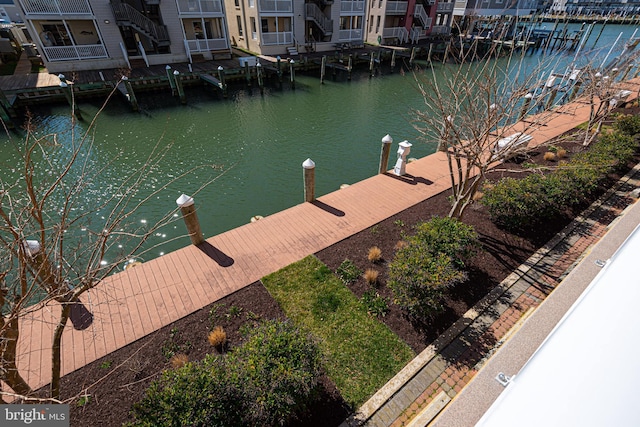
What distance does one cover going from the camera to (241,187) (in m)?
12.5

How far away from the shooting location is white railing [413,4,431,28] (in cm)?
3906

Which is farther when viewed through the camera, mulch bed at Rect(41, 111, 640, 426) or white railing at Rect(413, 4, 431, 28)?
white railing at Rect(413, 4, 431, 28)

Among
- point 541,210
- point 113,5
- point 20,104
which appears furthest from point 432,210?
point 113,5

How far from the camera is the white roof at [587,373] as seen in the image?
294 centimetres

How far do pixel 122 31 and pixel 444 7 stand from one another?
41.5 metres

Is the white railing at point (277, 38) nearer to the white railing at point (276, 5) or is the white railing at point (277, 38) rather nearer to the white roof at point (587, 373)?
the white railing at point (276, 5)

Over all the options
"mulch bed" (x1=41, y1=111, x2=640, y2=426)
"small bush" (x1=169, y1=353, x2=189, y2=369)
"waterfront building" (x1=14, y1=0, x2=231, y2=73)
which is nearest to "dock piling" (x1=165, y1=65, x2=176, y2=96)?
"waterfront building" (x1=14, y1=0, x2=231, y2=73)

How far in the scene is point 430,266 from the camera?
602 cm

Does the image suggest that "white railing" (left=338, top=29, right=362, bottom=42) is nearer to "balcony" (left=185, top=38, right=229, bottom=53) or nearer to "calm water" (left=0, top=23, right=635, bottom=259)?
"calm water" (left=0, top=23, right=635, bottom=259)

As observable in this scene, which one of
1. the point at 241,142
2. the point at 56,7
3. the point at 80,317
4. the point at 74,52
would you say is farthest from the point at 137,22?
the point at 80,317

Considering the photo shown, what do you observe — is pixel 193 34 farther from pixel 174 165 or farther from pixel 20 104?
pixel 174 165

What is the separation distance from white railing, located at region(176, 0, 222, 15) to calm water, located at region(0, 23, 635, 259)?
25.5 feet

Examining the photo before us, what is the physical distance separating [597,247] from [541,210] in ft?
5.09

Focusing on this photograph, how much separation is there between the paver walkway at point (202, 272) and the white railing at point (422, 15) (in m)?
38.7
